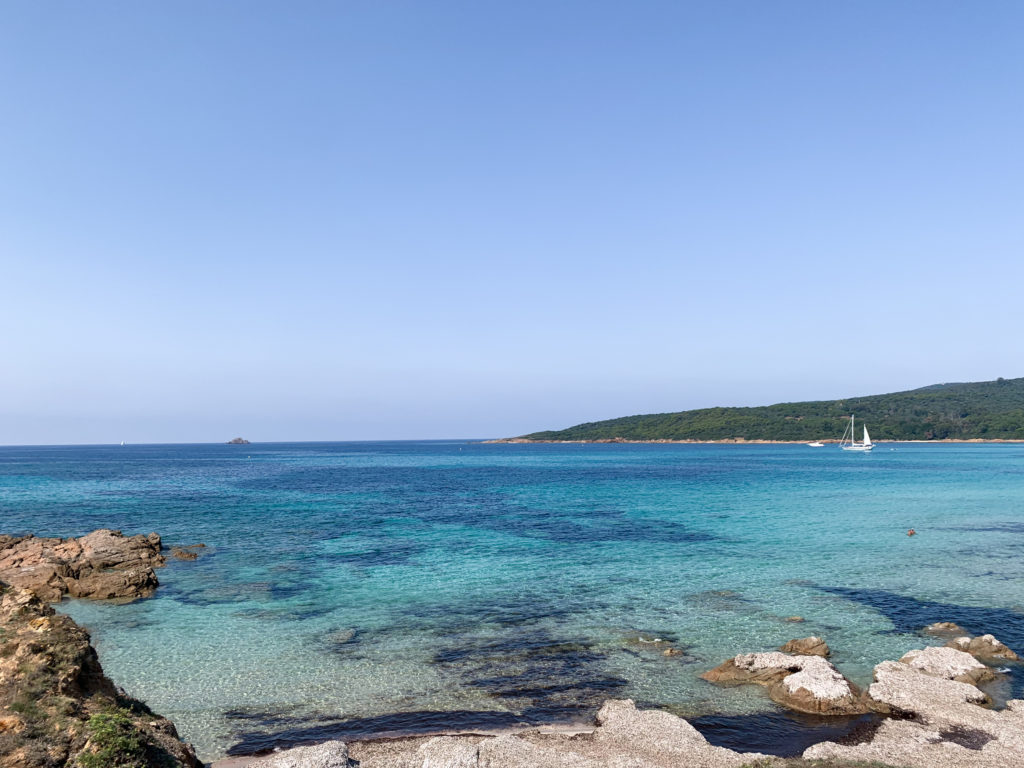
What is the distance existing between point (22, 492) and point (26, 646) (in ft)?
328

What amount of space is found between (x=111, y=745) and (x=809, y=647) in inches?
893

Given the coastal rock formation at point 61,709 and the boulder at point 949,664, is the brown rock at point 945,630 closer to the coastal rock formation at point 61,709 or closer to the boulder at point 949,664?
the boulder at point 949,664

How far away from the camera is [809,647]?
2334 cm

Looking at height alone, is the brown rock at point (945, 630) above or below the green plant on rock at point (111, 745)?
below

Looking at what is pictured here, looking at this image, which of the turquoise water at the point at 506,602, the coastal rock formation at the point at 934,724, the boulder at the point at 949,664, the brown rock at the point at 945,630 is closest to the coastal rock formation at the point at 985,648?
the boulder at the point at 949,664

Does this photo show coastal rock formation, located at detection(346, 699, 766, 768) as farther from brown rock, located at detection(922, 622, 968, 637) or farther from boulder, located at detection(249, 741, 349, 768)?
brown rock, located at detection(922, 622, 968, 637)

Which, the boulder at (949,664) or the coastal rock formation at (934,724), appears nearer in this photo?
the coastal rock formation at (934,724)

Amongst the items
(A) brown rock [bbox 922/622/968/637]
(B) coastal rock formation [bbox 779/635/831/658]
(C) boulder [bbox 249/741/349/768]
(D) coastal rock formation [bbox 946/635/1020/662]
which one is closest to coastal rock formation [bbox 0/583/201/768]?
(C) boulder [bbox 249/741/349/768]

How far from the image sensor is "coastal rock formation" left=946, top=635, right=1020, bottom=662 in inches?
904

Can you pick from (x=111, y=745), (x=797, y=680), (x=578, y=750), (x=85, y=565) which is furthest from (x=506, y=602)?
(x=85, y=565)

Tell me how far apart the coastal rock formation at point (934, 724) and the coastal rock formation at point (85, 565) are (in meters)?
35.6

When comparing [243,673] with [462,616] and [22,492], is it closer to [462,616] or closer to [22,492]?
[462,616]

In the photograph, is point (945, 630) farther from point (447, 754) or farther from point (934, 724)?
point (447, 754)

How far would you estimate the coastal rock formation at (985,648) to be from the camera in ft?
75.3
